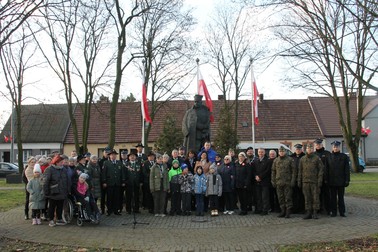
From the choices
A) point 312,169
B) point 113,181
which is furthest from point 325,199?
point 113,181

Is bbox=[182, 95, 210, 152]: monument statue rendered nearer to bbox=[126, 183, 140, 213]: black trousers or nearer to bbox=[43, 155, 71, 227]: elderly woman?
bbox=[126, 183, 140, 213]: black trousers

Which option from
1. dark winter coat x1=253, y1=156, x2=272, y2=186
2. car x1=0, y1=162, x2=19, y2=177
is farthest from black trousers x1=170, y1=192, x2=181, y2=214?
car x1=0, y1=162, x2=19, y2=177

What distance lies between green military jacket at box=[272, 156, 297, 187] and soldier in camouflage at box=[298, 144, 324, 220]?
289 millimetres

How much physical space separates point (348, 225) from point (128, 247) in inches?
205

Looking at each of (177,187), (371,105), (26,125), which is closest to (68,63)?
(177,187)

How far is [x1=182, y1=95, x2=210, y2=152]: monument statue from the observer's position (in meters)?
14.3

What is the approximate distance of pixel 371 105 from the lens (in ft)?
148

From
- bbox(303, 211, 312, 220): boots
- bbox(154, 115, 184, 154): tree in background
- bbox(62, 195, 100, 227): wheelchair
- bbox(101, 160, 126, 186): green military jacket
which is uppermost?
bbox(154, 115, 184, 154): tree in background

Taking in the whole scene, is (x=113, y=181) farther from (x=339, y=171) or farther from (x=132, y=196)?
(x=339, y=171)

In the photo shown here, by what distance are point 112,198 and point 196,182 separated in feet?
8.02

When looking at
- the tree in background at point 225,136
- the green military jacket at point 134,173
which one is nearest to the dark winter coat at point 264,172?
the green military jacket at point 134,173

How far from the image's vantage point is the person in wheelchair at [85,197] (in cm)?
1053

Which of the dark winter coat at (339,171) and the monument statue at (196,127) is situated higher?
the monument statue at (196,127)

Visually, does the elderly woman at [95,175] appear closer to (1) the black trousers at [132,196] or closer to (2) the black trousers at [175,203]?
(1) the black trousers at [132,196]
